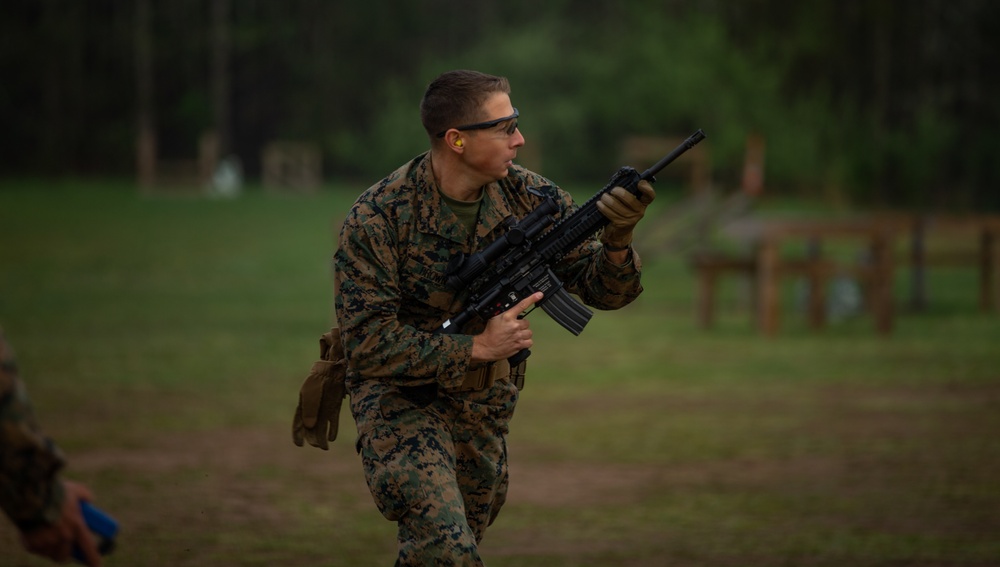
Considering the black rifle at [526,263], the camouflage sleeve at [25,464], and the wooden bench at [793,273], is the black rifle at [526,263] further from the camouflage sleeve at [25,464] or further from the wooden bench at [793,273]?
the wooden bench at [793,273]

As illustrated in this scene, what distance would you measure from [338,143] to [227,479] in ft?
177

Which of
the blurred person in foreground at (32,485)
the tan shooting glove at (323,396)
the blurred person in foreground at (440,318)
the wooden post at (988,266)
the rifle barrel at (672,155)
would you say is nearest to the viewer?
the blurred person in foreground at (32,485)

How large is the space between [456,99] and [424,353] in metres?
0.87

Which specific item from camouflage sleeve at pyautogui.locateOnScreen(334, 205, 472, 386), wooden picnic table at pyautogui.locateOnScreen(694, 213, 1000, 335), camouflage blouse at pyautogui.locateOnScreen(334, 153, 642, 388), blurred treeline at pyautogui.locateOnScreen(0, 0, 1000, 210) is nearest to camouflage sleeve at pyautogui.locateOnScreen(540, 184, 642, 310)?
camouflage blouse at pyautogui.locateOnScreen(334, 153, 642, 388)

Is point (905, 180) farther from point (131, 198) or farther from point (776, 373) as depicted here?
point (776, 373)

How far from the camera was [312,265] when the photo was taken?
92.5 feet

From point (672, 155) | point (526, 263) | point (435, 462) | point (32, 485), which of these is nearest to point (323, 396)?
point (435, 462)

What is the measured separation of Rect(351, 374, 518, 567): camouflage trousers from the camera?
5004mm

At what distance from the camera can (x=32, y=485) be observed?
12.0ft

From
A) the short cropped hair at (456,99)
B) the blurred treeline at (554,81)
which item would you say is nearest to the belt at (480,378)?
the short cropped hair at (456,99)

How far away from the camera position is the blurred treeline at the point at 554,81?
4494 centimetres

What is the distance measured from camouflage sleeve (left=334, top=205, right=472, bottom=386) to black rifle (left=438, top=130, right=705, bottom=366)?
0.21 metres

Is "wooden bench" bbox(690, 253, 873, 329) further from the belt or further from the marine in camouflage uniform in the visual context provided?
the belt

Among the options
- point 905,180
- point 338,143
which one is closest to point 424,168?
point 905,180
